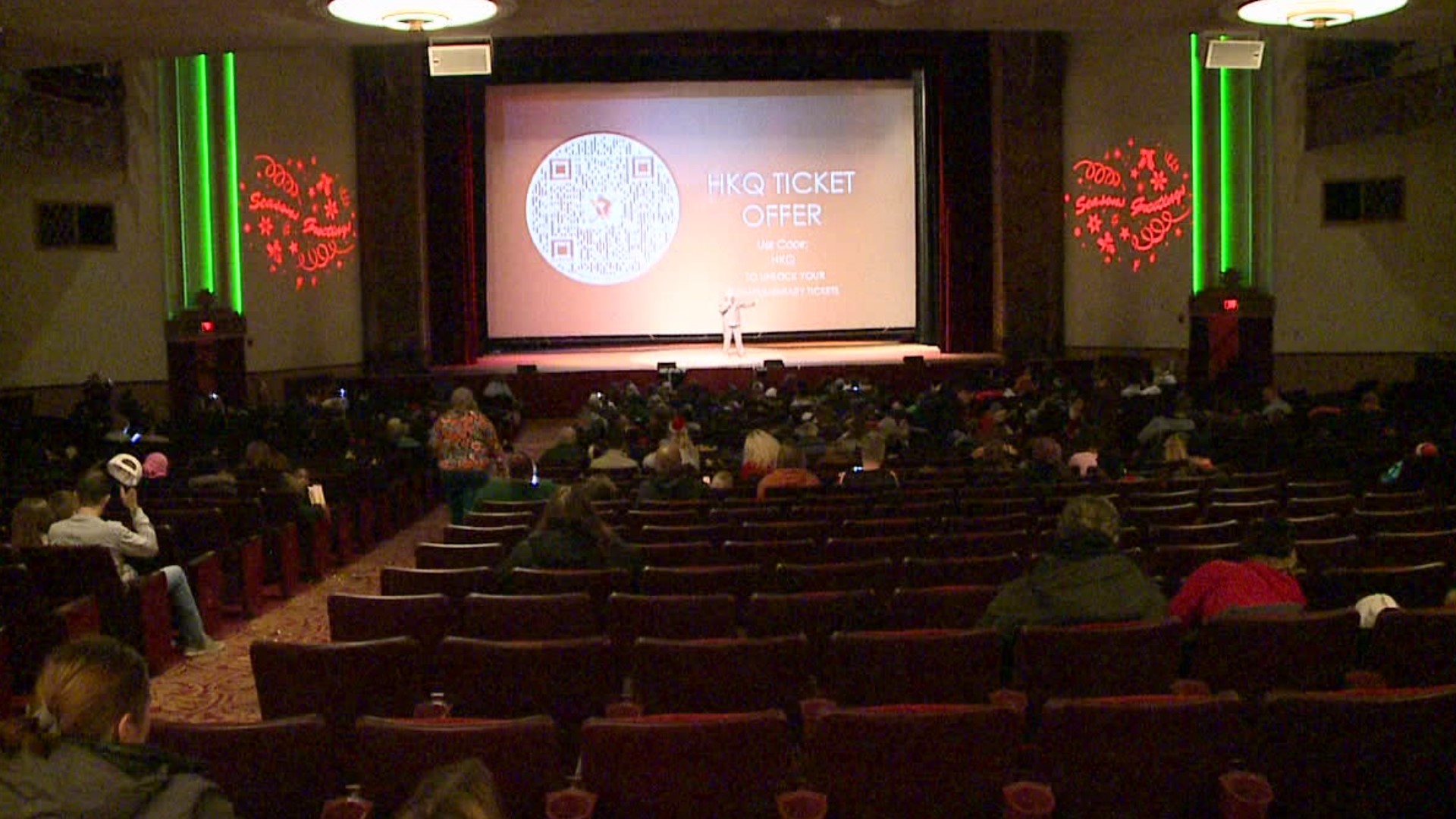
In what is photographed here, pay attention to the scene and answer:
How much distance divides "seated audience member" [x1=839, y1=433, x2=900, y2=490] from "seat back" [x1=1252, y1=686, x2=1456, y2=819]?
526 cm

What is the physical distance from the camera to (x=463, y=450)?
9.60 meters

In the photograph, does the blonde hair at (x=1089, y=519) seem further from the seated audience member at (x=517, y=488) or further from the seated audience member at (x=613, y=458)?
the seated audience member at (x=613, y=458)

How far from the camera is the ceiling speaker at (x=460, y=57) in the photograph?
11.9 meters

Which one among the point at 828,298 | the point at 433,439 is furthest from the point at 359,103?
the point at 433,439

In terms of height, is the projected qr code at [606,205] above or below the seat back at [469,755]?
above

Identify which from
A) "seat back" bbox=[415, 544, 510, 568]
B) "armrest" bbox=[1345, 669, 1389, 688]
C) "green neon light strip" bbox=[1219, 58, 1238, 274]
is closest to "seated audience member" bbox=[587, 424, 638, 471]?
"seat back" bbox=[415, 544, 510, 568]

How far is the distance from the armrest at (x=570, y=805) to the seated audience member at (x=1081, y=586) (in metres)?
1.61

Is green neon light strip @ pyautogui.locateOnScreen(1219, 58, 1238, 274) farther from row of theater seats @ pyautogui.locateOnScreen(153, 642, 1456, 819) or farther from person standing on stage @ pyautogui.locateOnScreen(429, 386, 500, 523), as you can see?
row of theater seats @ pyautogui.locateOnScreen(153, 642, 1456, 819)

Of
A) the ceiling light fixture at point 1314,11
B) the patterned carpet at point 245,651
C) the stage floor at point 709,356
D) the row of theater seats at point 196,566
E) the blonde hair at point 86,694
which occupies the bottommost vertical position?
the patterned carpet at point 245,651

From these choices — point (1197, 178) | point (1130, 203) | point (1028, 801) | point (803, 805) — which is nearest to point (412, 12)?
point (803, 805)

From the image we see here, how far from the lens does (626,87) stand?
21766 millimetres

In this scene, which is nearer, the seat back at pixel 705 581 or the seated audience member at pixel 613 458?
the seat back at pixel 705 581

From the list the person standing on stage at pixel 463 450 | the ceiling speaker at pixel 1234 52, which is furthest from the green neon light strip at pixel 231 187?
the ceiling speaker at pixel 1234 52

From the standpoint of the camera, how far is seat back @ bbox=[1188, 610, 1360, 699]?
3.77 m
